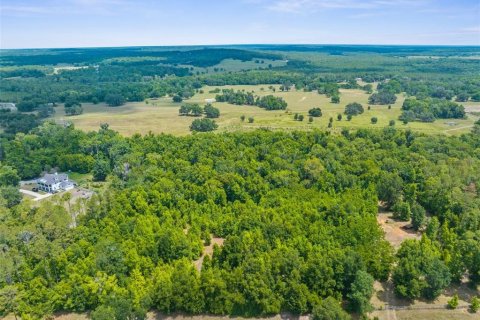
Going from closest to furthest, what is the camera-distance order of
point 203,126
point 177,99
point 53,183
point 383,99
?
point 53,183
point 203,126
point 383,99
point 177,99

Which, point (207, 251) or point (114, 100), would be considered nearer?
point (207, 251)

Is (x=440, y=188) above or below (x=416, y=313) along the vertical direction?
above

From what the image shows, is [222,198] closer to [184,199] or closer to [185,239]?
[184,199]

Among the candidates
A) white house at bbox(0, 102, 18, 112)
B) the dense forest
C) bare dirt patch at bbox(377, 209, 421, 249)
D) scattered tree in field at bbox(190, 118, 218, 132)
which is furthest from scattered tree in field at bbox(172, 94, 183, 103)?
bare dirt patch at bbox(377, 209, 421, 249)

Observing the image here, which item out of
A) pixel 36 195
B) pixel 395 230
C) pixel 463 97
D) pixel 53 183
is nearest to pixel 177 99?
pixel 53 183

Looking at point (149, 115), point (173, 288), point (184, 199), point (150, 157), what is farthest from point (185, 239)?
point (149, 115)

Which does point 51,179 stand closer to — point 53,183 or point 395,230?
point 53,183

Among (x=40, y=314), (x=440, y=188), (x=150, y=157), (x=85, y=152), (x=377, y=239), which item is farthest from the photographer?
(x=85, y=152)

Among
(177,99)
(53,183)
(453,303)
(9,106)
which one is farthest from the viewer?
(177,99)
